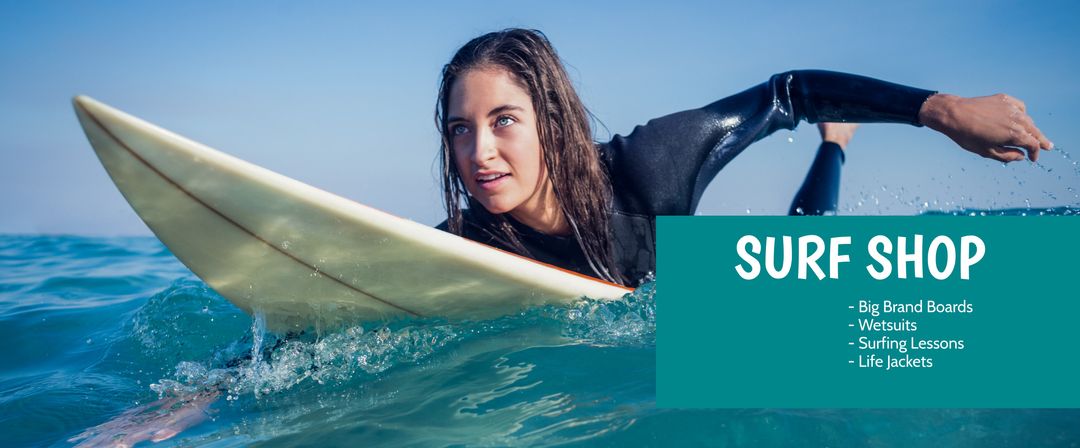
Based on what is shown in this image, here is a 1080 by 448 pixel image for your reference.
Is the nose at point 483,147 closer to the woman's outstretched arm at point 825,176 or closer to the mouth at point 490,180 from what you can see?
the mouth at point 490,180

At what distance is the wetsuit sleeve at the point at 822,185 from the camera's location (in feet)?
14.7

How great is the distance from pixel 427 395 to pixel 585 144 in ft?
4.07

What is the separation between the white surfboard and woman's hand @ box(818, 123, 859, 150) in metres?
2.71

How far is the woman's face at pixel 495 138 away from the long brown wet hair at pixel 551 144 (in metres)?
0.04

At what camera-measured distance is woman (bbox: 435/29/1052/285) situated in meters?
2.79

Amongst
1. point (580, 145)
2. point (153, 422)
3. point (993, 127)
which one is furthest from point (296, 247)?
point (993, 127)

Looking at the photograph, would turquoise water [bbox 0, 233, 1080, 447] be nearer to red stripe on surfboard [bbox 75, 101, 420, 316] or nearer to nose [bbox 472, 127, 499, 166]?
red stripe on surfboard [bbox 75, 101, 420, 316]

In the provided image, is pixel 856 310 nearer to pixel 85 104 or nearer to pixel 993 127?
pixel 993 127

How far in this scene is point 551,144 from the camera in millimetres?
2898

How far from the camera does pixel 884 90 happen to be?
9.50 feet

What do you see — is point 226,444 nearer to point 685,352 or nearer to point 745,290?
point 685,352

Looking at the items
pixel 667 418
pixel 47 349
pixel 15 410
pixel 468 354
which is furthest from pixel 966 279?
pixel 47 349

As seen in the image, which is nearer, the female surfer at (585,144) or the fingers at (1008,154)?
the fingers at (1008,154)

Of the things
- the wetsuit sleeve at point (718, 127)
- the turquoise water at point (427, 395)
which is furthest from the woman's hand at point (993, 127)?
the turquoise water at point (427, 395)
